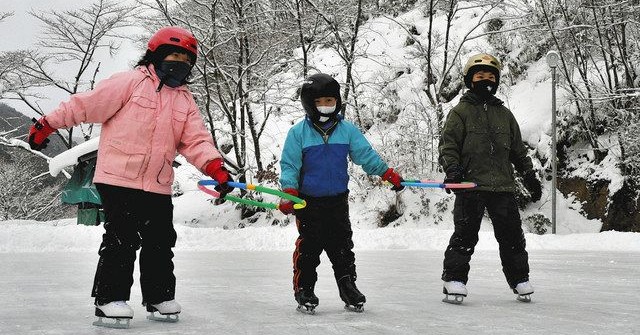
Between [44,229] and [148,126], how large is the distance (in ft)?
38.0

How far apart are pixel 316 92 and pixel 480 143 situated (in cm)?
137

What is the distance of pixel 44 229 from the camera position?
46.6ft

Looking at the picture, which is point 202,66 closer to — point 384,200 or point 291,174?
point 384,200

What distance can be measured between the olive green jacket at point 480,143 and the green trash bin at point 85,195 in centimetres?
1925

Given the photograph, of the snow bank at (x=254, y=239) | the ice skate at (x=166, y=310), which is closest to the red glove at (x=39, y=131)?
the ice skate at (x=166, y=310)

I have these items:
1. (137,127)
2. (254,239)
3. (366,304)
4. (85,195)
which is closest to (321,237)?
(366,304)

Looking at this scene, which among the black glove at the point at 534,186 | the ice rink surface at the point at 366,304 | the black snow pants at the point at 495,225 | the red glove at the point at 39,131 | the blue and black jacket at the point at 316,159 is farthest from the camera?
the black glove at the point at 534,186

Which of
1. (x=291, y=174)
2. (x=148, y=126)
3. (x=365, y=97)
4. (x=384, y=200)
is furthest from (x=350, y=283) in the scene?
(x=365, y=97)

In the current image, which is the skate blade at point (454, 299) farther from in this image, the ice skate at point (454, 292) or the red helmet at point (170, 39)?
the red helmet at point (170, 39)

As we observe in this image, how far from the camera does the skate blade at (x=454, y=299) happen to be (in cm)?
467

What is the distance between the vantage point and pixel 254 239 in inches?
561

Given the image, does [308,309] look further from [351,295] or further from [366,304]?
[366,304]

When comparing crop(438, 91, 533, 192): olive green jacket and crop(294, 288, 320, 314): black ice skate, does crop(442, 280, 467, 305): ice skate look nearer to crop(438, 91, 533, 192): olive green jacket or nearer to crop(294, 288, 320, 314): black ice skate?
crop(438, 91, 533, 192): olive green jacket

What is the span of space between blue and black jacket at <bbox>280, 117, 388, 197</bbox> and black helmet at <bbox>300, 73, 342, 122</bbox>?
0.23 feet
